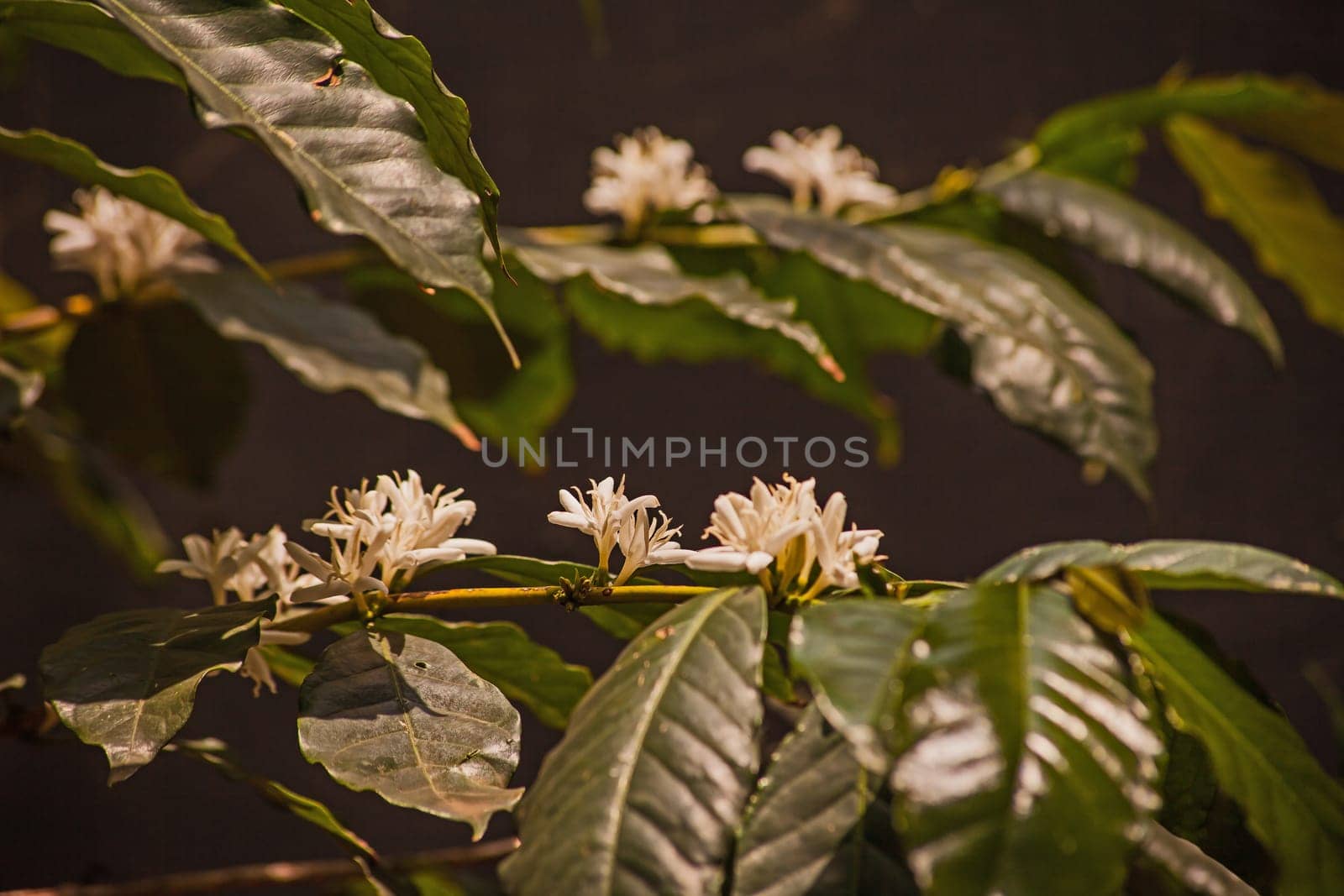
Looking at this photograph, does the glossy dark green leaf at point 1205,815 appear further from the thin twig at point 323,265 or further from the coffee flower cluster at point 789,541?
the thin twig at point 323,265

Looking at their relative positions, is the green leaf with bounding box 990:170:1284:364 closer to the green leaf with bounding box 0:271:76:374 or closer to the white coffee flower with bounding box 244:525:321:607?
the white coffee flower with bounding box 244:525:321:607

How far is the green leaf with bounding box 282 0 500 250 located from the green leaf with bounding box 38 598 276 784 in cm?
20

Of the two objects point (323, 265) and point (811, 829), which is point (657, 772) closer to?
point (811, 829)

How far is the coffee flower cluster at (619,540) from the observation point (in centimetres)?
41

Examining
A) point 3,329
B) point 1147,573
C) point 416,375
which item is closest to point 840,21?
point 416,375

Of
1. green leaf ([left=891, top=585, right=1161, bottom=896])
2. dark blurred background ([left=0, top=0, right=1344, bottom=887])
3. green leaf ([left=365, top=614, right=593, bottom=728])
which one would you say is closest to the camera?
green leaf ([left=891, top=585, right=1161, bottom=896])

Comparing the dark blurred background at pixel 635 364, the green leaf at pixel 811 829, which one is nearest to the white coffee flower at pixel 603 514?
the green leaf at pixel 811 829

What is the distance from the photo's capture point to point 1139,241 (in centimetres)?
72

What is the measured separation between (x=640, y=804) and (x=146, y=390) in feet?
2.06

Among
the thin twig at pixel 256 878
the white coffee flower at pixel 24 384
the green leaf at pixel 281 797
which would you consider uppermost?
the white coffee flower at pixel 24 384

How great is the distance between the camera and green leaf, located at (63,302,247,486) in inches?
28.9

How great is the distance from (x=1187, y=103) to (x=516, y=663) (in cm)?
66

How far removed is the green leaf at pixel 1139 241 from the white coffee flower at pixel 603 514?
456mm

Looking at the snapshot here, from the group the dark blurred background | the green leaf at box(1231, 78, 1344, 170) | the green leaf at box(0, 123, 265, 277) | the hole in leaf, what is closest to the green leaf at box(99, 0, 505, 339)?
the hole in leaf
